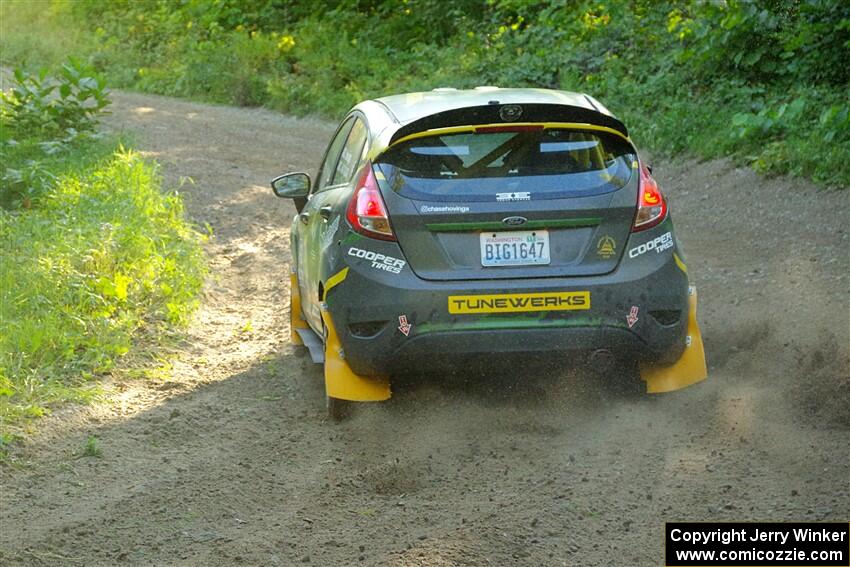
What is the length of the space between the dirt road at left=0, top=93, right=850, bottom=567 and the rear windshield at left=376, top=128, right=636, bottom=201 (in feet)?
3.27

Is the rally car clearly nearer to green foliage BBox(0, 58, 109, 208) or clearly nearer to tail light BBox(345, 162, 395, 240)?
tail light BBox(345, 162, 395, 240)

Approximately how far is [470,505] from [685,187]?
8389 millimetres

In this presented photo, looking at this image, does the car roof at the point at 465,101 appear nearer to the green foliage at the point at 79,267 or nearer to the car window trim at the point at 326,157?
the car window trim at the point at 326,157

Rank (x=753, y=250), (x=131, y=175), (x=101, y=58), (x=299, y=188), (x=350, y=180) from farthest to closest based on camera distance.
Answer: (x=101, y=58) < (x=131, y=175) < (x=753, y=250) < (x=299, y=188) < (x=350, y=180)

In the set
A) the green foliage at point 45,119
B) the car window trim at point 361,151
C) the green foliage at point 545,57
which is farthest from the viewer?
the green foliage at point 545,57

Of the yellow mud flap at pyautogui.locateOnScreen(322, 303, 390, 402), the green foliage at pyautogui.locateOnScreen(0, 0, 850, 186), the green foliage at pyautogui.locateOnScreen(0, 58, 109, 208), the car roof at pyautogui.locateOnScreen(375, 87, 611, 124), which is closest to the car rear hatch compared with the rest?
the car roof at pyautogui.locateOnScreen(375, 87, 611, 124)

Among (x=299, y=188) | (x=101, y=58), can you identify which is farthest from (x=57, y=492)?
(x=101, y=58)

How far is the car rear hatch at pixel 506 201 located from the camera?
19.5ft

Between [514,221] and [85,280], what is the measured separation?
3862 mm

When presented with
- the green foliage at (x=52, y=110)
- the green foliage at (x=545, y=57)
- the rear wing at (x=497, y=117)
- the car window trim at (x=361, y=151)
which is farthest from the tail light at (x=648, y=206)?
the green foliage at (x=52, y=110)

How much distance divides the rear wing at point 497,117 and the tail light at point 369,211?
0.23m

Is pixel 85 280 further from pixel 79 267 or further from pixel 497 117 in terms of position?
pixel 497 117

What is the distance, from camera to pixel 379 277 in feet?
19.5

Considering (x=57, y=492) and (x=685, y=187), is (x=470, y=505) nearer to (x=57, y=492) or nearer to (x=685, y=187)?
(x=57, y=492)
